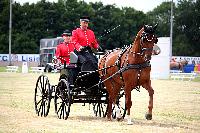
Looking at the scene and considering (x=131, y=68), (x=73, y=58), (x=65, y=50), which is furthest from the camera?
(x=65, y=50)

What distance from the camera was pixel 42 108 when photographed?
16734 millimetres

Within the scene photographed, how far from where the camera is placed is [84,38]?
16094 mm

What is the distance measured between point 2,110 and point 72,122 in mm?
4051

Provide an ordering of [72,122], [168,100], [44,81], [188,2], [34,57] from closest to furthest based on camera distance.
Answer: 1. [72,122]
2. [44,81]
3. [168,100]
4. [34,57]
5. [188,2]

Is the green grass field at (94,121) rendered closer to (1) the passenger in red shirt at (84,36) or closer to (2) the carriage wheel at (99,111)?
(2) the carriage wheel at (99,111)

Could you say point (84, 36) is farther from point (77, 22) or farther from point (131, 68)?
point (77, 22)

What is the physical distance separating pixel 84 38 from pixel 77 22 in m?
89.0

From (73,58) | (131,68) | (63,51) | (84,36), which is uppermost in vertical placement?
(84,36)

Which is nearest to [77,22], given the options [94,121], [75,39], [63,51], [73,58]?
[63,51]

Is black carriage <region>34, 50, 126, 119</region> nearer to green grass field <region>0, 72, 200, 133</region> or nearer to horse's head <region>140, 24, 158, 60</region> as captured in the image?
green grass field <region>0, 72, 200, 133</region>

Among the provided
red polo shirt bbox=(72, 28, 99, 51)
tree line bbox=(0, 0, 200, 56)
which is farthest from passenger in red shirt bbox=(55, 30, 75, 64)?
tree line bbox=(0, 0, 200, 56)

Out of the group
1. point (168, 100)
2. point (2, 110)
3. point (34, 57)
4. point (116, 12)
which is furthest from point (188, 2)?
point (2, 110)

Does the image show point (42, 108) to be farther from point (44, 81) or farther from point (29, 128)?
point (29, 128)

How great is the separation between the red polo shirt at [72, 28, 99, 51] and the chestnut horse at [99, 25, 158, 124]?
0.87 metres
